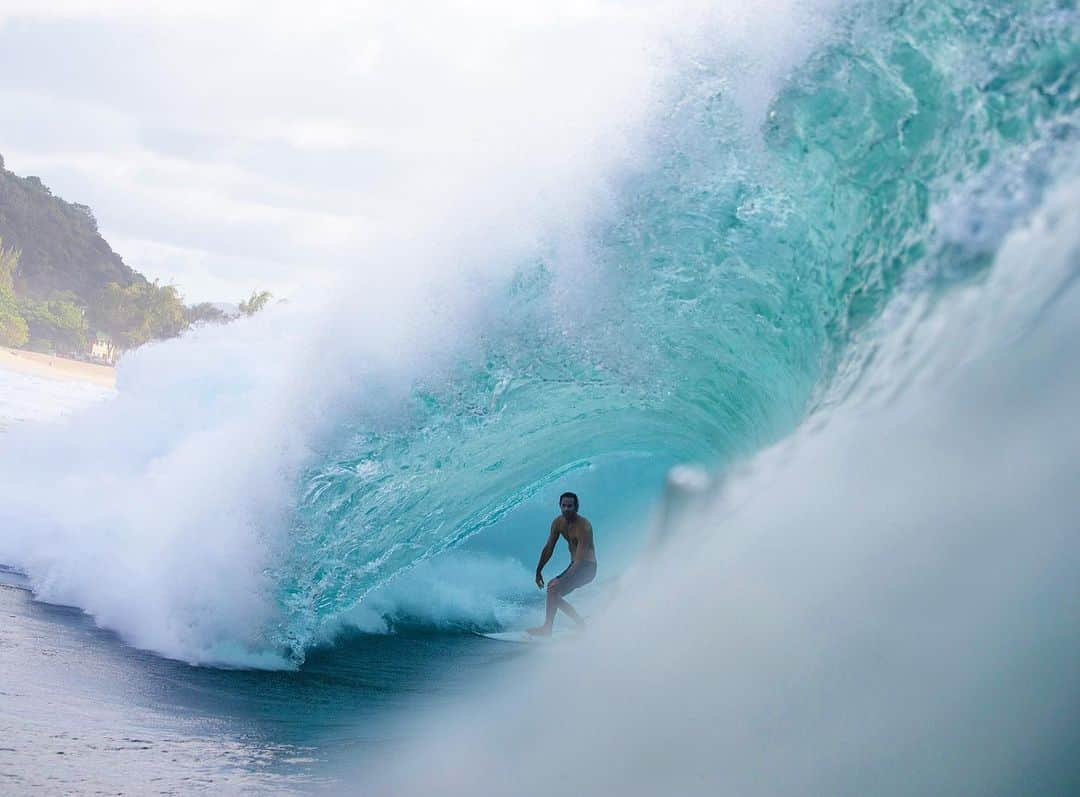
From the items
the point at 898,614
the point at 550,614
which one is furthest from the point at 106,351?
the point at 898,614

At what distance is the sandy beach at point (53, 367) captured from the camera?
51688mm

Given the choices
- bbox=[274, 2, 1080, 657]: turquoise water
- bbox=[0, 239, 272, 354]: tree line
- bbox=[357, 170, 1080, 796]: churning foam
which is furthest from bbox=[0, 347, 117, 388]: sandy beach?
bbox=[357, 170, 1080, 796]: churning foam

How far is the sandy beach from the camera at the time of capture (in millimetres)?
51688

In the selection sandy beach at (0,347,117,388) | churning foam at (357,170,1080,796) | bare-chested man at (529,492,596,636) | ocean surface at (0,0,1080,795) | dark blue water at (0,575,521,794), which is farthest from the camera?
sandy beach at (0,347,117,388)

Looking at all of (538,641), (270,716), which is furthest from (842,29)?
(538,641)

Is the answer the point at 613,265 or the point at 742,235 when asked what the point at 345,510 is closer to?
the point at 613,265

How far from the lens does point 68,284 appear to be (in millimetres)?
72250

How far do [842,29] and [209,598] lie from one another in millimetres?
4794

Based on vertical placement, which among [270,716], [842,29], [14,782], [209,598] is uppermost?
[842,29]

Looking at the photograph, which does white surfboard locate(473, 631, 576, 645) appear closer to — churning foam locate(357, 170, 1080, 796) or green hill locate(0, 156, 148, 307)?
churning foam locate(357, 170, 1080, 796)

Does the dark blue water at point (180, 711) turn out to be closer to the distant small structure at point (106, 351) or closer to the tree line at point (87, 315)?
the tree line at point (87, 315)

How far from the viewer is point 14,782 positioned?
3682 millimetres

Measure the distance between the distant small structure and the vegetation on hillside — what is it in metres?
0.32

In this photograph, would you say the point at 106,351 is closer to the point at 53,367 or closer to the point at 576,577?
the point at 53,367
